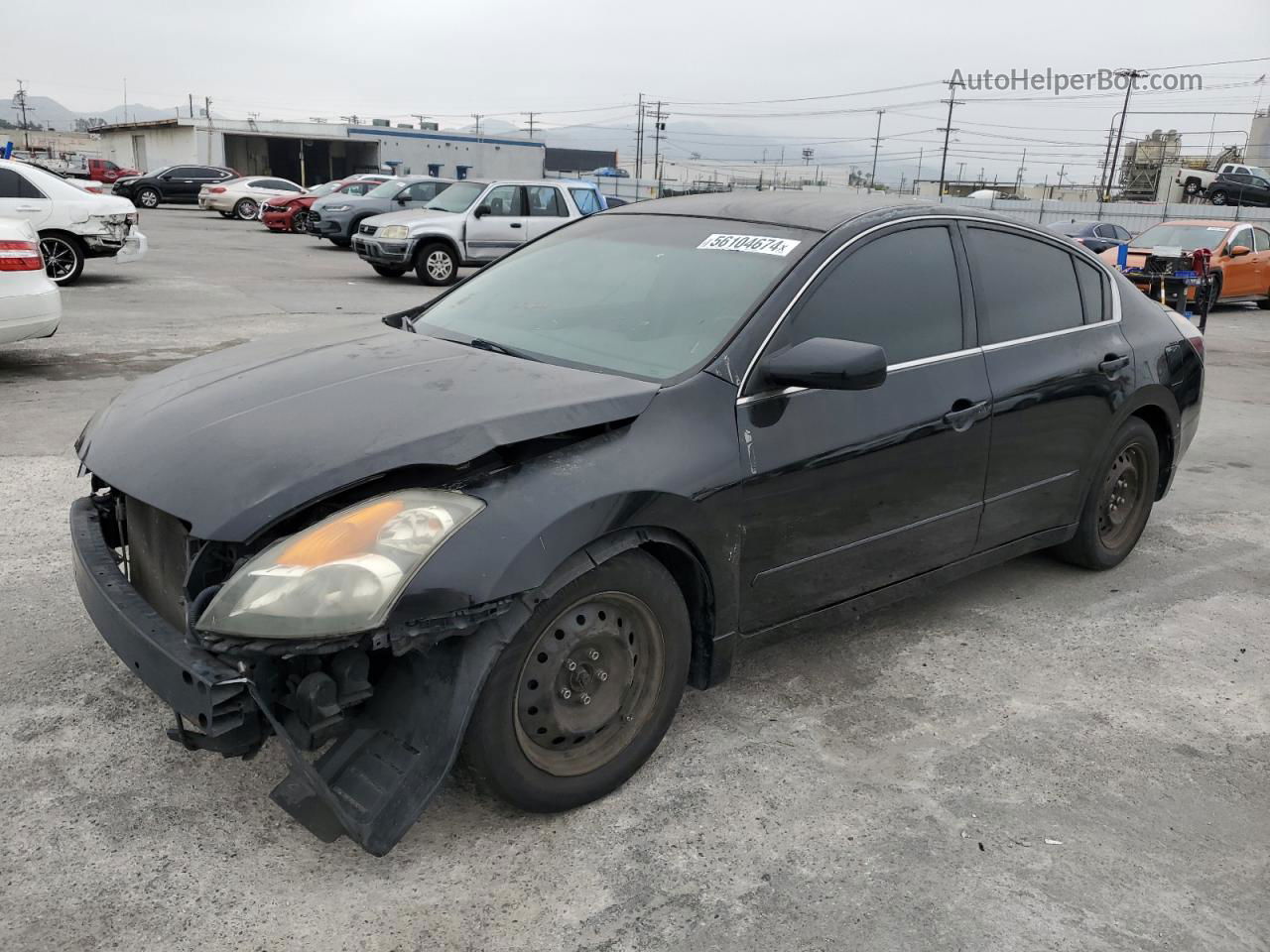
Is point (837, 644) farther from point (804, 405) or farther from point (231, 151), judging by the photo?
point (231, 151)

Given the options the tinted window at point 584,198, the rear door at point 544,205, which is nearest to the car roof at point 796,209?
the rear door at point 544,205

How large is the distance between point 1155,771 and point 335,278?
50.2ft

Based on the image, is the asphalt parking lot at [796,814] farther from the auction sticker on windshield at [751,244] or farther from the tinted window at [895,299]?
the auction sticker on windshield at [751,244]

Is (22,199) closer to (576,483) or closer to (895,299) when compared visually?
(895,299)

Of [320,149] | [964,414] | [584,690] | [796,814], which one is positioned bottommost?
[796,814]

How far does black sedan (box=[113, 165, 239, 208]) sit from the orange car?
3128 centimetres

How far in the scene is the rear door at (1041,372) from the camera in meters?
3.83

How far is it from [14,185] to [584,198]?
828cm

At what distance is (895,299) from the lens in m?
3.53

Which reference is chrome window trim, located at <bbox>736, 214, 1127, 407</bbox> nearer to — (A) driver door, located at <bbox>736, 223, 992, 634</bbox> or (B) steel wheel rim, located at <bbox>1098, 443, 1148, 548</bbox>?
(A) driver door, located at <bbox>736, 223, 992, 634</bbox>

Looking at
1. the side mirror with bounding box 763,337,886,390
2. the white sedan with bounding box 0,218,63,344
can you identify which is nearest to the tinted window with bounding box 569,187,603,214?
the white sedan with bounding box 0,218,63,344

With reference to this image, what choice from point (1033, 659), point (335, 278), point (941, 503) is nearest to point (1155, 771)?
point (1033, 659)

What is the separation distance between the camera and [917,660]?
12.5 ft

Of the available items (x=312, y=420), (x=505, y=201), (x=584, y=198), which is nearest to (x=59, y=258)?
(x=505, y=201)
